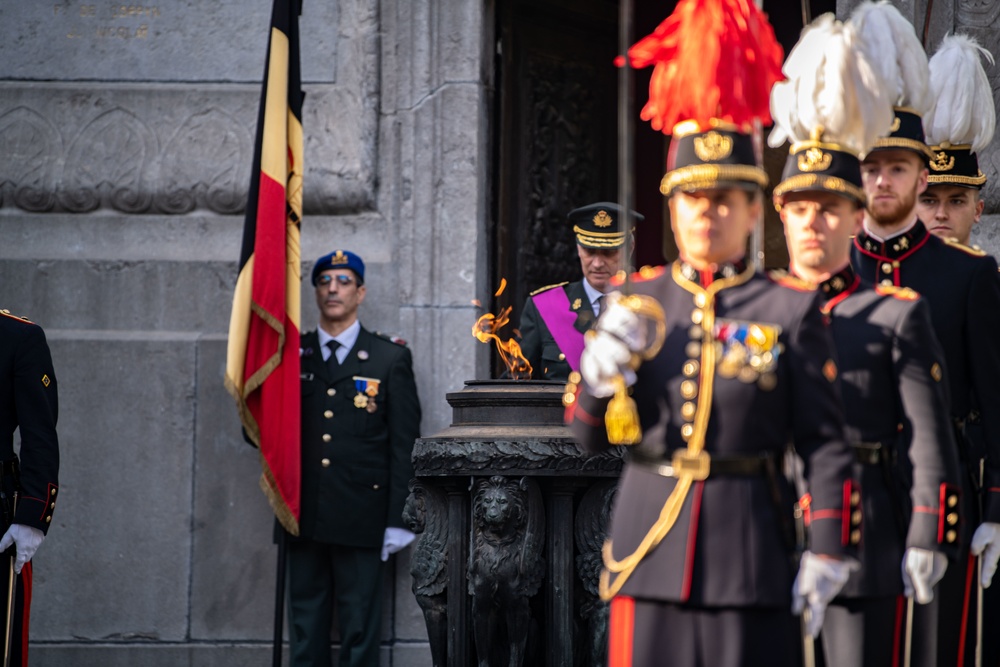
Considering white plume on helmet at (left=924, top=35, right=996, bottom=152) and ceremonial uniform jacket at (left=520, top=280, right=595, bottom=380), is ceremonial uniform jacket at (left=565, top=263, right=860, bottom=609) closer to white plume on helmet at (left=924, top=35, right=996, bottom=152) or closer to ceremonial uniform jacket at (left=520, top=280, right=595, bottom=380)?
white plume on helmet at (left=924, top=35, right=996, bottom=152)

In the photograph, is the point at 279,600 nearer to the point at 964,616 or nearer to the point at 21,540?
the point at 21,540

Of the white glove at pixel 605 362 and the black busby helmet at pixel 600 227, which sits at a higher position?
the black busby helmet at pixel 600 227

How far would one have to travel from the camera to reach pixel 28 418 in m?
6.14

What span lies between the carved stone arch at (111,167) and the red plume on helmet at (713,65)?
4.44 meters

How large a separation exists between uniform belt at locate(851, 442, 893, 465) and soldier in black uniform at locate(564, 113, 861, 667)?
607 mm

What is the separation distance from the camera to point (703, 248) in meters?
3.88

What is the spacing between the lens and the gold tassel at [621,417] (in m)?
3.75

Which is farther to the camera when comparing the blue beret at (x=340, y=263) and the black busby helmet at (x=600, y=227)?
the blue beret at (x=340, y=263)

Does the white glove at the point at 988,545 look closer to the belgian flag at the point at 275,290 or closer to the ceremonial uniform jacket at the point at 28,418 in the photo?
the ceremonial uniform jacket at the point at 28,418

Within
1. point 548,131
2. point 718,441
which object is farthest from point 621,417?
point 548,131

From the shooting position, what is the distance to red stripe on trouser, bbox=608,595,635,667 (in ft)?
12.6

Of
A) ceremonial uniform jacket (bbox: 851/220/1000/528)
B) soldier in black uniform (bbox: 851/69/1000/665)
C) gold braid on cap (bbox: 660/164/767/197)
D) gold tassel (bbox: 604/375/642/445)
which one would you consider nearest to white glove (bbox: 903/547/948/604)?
soldier in black uniform (bbox: 851/69/1000/665)

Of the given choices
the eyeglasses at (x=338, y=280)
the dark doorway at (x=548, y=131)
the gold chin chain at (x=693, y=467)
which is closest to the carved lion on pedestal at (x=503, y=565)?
the gold chin chain at (x=693, y=467)

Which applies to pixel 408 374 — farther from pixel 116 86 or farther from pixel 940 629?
pixel 940 629
